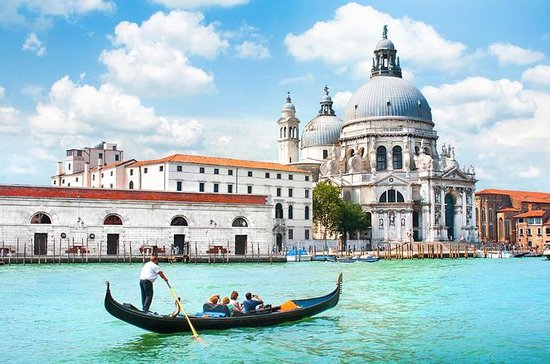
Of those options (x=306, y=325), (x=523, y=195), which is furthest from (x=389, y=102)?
(x=306, y=325)

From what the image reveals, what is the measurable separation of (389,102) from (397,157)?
5377 millimetres

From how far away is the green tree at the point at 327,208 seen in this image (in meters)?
64.0

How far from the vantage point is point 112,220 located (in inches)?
1718

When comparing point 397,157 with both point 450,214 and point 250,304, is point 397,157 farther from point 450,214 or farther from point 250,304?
point 250,304

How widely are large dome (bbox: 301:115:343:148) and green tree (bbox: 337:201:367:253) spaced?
1640cm

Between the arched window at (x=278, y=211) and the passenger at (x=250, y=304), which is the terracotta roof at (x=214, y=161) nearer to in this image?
the arched window at (x=278, y=211)

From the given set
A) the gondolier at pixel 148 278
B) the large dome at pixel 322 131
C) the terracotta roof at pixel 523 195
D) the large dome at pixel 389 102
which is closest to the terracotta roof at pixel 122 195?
the gondolier at pixel 148 278

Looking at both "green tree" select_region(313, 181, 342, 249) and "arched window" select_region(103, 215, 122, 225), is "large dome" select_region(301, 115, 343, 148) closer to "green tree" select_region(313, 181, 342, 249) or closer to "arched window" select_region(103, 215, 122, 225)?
"green tree" select_region(313, 181, 342, 249)

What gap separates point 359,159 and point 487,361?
192 feet

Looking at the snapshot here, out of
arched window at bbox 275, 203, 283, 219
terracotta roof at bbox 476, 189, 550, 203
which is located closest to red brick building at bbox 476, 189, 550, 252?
terracotta roof at bbox 476, 189, 550, 203

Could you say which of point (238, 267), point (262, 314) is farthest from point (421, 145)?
point (262, 314)

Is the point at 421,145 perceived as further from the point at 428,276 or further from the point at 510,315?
the point at 510,315

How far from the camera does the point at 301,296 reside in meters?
24.7

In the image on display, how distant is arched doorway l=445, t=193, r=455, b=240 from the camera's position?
2783 inches
